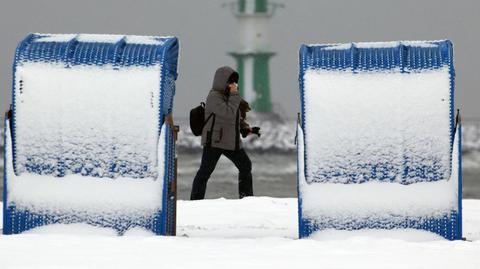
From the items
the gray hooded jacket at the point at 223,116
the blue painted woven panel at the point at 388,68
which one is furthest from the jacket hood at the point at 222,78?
the blue painted woven panel at the point at 388,68

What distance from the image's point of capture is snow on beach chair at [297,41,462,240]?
7434 millimetres

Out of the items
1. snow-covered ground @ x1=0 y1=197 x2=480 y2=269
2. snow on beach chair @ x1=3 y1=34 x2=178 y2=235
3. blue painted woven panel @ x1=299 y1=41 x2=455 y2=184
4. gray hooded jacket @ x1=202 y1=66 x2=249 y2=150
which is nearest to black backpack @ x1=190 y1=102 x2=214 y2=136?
gray hooded jacket @ x1=202 y1=66 x2=249 y2=150

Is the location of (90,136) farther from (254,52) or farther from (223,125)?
(254,52)

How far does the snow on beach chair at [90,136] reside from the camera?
7527 mm

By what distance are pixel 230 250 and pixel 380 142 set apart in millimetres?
1487

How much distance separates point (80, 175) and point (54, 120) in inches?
18.3

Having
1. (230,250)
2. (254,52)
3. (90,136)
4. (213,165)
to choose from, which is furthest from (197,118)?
(254,52)

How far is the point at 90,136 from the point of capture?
24.9 ft

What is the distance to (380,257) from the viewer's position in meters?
6.46

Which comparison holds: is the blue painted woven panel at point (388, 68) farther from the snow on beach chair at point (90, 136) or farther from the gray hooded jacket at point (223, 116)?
the gray hooded jacket at point (223, 116)

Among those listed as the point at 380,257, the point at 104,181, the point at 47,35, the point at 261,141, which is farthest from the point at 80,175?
the point at 261,141

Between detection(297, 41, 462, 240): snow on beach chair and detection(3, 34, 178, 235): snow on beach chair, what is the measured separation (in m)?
1.12

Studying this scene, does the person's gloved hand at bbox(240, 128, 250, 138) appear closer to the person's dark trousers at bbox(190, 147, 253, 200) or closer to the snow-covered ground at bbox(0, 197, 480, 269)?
the person's dark trousers at bbox(190, 147, 253, 200)

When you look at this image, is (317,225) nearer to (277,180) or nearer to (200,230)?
(200,230)
